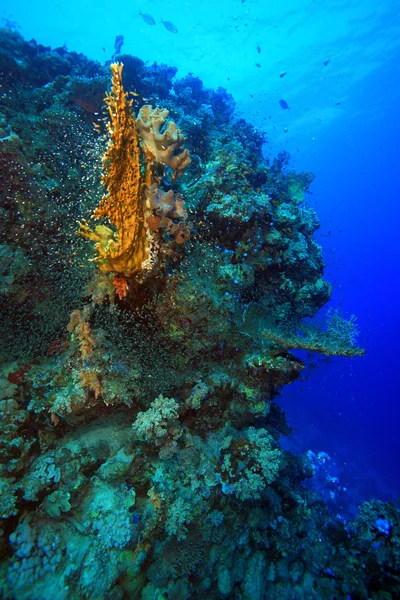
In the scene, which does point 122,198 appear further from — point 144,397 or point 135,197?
point 144,397

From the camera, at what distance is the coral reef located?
12.2 ft

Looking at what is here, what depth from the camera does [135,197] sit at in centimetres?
365

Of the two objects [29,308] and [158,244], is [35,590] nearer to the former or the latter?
[29,308]

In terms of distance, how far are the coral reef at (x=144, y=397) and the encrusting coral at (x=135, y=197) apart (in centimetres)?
2

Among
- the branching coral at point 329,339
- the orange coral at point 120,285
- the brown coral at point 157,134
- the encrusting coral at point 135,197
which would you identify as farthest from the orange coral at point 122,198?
the branching coral at point 329,339

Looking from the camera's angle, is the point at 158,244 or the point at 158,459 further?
the point at 158,459

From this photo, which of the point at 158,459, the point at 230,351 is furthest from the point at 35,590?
the point at 230,351

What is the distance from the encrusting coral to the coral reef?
0.08 ft

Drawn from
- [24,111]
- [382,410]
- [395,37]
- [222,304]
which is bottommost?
[222,304]

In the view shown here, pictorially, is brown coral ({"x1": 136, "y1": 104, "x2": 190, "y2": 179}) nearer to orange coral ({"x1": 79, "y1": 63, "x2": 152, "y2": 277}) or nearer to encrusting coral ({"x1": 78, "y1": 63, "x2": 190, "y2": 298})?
encrusting coral ({"x1": 78, "y1": 63, "x2": 190, "y2": 298})

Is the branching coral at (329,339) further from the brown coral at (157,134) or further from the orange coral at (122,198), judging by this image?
the brown coral at (157,134)

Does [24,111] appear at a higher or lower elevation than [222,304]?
higher

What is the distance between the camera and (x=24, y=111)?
7938mm

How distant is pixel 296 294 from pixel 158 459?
530cm
